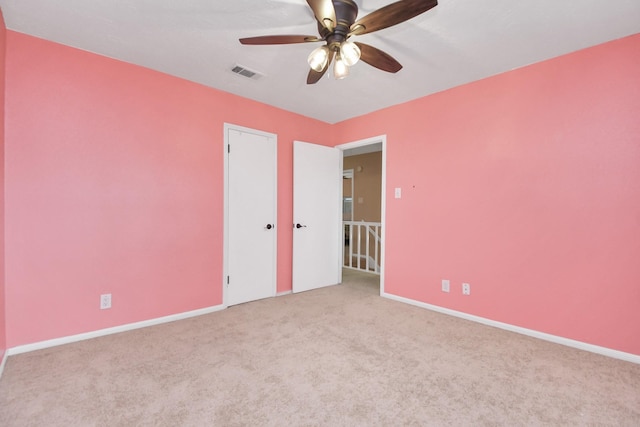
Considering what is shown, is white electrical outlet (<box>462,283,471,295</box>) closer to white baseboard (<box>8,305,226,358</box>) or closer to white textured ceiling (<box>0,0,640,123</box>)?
white textured ceiling (<box>0,0,640,123</box>)

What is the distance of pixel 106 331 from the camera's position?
2.52 m

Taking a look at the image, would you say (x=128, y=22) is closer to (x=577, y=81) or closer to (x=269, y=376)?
(x=269, y=376)

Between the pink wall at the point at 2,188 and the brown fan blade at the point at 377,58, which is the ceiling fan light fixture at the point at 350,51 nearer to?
the brown fan blade at the point at 377,58

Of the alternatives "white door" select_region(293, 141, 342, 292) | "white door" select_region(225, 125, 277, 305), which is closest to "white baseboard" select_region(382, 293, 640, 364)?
"white door" select_region(293, 141, 342, 292)

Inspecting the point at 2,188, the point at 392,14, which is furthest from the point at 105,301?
the point at 392,14

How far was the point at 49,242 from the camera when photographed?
2.29m

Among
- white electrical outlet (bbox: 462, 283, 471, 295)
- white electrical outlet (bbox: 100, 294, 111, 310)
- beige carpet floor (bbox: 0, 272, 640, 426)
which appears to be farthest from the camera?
white electrical outlet (bbox: 462, 283, 471, 295)

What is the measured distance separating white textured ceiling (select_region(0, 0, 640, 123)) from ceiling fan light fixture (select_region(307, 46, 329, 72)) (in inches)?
13.2

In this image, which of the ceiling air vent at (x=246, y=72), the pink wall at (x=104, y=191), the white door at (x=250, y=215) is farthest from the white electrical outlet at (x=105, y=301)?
the ceiling air vent at (x=246, y=72)

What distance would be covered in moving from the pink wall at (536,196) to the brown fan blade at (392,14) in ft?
5.81

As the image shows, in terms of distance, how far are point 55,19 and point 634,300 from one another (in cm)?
471

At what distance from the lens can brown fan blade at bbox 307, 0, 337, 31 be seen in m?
1.47

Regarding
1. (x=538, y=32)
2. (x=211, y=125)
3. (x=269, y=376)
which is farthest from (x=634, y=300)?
(x=211, y=125)

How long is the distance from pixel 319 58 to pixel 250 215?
6.93 ft
